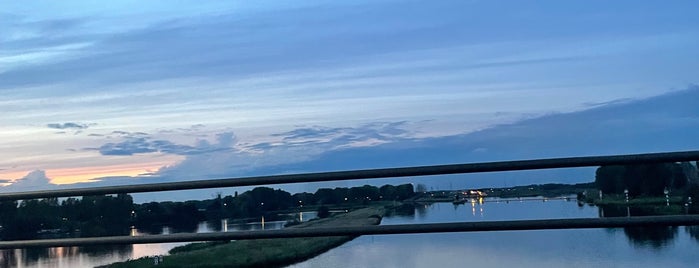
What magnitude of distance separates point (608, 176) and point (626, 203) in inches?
4.2

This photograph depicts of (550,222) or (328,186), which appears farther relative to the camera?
(328,186)

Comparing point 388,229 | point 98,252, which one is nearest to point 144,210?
point 98,252

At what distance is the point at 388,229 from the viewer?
98.9 inches

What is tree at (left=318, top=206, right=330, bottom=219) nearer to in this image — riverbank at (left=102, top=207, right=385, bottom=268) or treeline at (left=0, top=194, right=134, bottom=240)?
riverbank at (left=102, top=207, right=385, bottom=268)

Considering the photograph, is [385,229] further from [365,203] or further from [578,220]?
[578,220]

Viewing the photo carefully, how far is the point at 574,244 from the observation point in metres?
2.79

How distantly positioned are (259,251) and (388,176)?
0.83 meters

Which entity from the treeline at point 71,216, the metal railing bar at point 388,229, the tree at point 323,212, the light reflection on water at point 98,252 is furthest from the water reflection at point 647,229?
the treeline at point 71,216

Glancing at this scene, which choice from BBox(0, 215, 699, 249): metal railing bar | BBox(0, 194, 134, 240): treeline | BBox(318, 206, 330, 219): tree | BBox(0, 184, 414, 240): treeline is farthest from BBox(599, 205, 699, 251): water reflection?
BBox(0, 194, 134, 240): treeline

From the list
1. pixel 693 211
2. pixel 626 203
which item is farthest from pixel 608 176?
pixel 693 211

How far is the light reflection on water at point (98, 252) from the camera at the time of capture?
2.83 meters

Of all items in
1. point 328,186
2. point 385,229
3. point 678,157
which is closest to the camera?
→ point 678,157

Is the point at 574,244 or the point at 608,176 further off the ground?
the point at 608,176

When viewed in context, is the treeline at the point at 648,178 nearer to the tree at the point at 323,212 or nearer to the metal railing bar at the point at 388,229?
the metal railing bar at the point at 388,229
